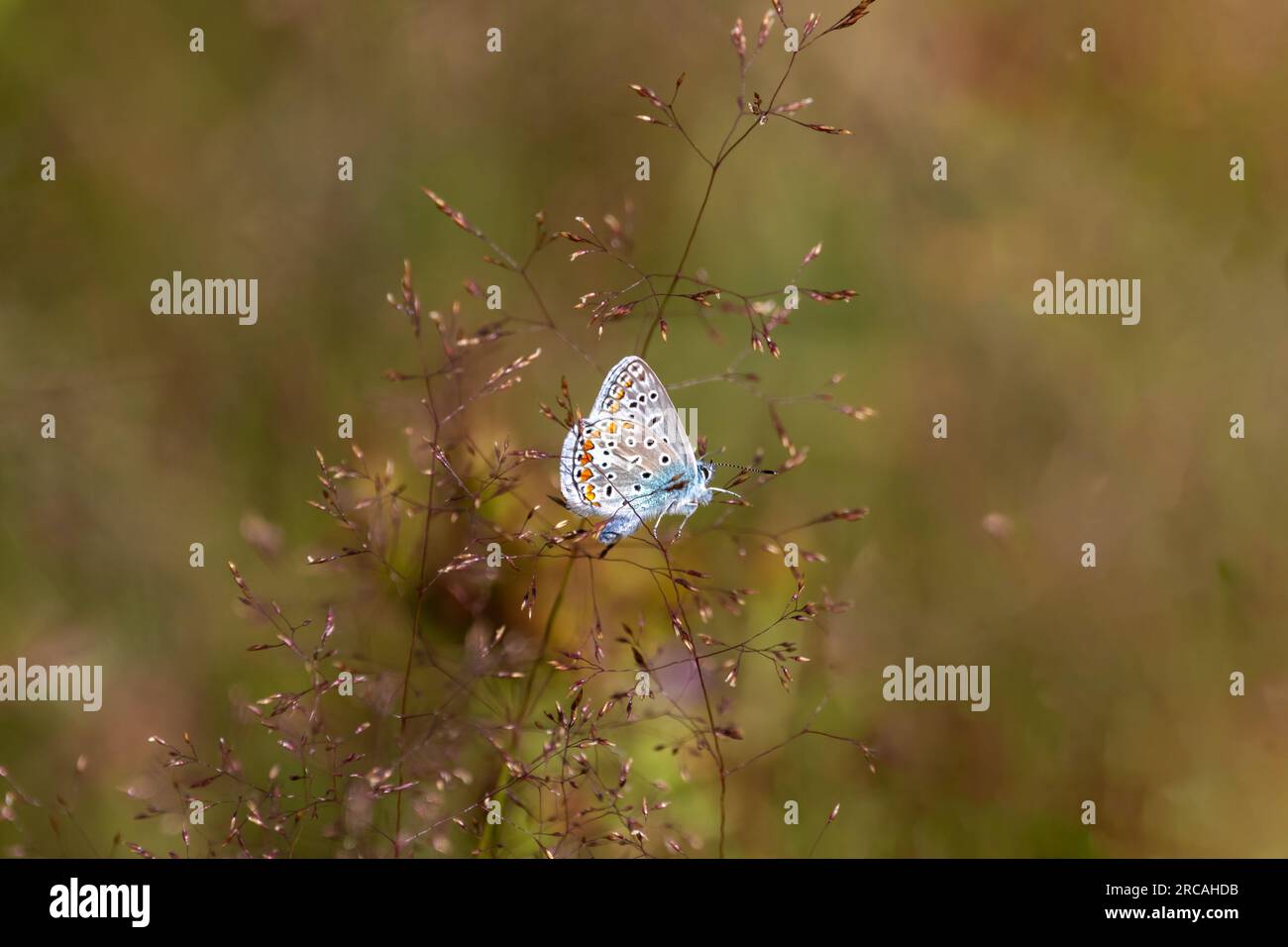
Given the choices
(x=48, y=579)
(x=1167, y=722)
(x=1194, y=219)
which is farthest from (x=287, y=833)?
(x=1194, y=219)

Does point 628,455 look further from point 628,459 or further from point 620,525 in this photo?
point 620,525

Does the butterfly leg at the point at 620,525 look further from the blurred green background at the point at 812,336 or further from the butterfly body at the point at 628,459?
the blurred green background at the point at 812,336

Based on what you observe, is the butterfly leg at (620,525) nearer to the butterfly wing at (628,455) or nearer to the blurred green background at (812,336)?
the butterfly wing at (628,455)

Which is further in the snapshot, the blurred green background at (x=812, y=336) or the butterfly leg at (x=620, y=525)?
the blurred green background at (x=812, y=336)

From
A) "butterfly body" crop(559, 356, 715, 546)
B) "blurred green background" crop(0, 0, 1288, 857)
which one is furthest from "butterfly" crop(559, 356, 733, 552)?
"blurred green background" crop(0, 0, 1288, 857)

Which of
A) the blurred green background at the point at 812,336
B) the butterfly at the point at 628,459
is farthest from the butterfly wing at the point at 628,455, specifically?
the blurred green background at the point at 812,336

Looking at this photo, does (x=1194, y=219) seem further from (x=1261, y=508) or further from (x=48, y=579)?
(x=48, y=579)

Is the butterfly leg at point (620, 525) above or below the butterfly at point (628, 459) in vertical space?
below
